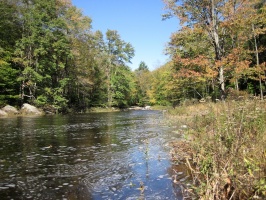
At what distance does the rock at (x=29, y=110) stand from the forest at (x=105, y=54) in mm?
1903

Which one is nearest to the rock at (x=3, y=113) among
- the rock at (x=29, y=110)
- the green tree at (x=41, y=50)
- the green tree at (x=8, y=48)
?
the green tree at (x=8, y=48)

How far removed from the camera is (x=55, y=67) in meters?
40.6

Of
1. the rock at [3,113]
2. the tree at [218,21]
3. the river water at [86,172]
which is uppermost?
the tree at [218,21]

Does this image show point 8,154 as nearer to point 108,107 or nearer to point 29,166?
point 29,166

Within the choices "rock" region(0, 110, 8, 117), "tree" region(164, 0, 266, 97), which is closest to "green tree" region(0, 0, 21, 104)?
"rock" region(0, 110, 8, 117)

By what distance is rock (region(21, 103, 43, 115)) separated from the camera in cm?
3403

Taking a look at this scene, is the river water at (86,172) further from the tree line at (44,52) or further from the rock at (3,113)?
the tree line at (44,52)

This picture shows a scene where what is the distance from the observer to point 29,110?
3444 cm

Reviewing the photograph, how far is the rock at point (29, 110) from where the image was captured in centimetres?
3403

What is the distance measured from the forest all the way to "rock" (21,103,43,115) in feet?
6.24

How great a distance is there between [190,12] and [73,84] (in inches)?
1253

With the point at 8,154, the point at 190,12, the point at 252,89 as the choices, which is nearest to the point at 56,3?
the point at 190,12

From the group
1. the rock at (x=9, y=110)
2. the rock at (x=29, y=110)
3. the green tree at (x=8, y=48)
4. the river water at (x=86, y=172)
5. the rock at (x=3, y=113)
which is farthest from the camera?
the green tree at (x=8, y=48)

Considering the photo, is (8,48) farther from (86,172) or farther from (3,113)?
(86,172)
